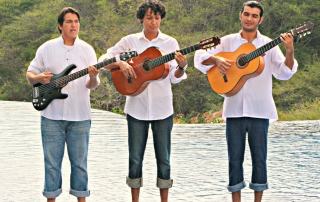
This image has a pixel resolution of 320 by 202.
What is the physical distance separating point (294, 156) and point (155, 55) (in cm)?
478

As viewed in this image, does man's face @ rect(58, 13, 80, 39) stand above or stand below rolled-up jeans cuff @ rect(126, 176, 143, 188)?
above

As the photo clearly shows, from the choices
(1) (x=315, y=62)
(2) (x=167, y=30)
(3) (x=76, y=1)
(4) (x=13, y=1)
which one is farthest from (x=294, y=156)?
(4) (x=13, y=1)

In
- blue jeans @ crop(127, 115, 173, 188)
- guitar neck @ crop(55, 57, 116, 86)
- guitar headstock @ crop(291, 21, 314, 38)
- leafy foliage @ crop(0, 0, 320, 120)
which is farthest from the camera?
leafy foliage @ crop(0, 0, 320, 120)

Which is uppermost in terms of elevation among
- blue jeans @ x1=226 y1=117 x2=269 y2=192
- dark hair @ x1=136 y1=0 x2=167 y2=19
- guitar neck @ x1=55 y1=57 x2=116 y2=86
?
dark hair @ x1=136 y1=0 x2=167 y2=19

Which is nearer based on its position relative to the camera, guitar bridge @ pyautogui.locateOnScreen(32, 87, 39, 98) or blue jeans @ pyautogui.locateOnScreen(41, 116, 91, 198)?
blue jeans @ pyautogui.locateOnScreen(41, 116, 91, 198)

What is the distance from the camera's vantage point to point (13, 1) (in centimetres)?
5069

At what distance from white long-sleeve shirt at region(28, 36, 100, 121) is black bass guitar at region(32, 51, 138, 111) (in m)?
0.04

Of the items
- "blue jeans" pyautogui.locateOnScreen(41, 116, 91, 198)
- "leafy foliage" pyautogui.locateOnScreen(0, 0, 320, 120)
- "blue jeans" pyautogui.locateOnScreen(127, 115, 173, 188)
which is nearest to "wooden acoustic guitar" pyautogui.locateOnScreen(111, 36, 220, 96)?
"blue jeans" pyautogui.locateOnScreen(127, 115, 173, 188)

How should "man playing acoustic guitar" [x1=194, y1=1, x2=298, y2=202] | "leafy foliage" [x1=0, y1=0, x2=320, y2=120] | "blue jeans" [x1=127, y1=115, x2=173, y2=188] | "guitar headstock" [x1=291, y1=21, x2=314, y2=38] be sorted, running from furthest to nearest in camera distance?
1. "leafy foliage" [x1=0, y1=0, x2=320, y2=120]
2. "blue jeans" [x1=127, y1=115, x2=173, y2=188]
3. "man playing acoustic guitar" [x1=194, y1=1, x2=298, y2=202]
4. "guitar headstock" [x1=291, y1=21, x2=314, y2=38]

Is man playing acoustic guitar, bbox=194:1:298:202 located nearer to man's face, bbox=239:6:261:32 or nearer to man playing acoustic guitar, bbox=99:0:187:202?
man's face, bbox=239:6:261:32

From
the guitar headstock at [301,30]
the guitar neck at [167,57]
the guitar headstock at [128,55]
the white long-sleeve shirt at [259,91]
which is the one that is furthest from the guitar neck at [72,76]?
the guitar headstock at [301,30]

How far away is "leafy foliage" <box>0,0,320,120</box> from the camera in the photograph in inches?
1174

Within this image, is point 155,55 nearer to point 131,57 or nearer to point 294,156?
point 131,57

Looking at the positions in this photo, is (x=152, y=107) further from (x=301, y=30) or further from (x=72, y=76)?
(x=301, y=30)
